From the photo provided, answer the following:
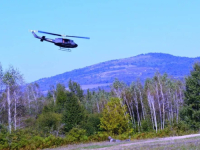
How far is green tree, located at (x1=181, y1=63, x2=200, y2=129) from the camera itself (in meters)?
50.3

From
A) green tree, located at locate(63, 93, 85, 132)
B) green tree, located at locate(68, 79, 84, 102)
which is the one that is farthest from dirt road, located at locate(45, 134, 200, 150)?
green tree, located at locate(68, 79, 84, 102)

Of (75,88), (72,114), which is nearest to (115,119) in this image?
(72,114)

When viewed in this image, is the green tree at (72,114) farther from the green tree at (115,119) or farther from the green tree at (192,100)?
the green tree at (192,100)

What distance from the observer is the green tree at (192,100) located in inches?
1980

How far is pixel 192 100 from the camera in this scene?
2037 inches

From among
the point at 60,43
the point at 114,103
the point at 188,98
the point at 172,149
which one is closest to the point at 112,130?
the point at 114,103

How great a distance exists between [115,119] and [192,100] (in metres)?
19.8

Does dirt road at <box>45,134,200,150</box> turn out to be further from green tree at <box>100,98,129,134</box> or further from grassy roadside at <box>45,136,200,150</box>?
green tree at <box>100,98,129,134</box>

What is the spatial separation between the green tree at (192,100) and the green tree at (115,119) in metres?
17.9

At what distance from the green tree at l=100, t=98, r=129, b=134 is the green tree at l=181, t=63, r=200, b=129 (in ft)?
58.7

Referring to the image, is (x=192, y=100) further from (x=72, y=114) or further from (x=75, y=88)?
(x=75, y=88)

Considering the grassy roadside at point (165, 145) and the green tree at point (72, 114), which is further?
the green tree at point (72, 114)

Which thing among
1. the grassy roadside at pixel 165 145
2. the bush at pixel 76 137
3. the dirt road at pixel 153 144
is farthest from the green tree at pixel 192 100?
the grassy roadside at pixel 165 145

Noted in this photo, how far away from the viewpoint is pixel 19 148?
35500mm
